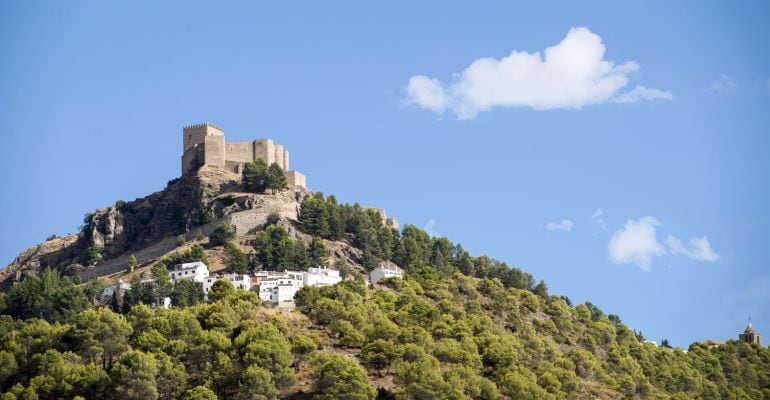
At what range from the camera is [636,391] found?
316ft

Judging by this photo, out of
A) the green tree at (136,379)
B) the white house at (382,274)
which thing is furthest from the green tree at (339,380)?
the white house at (382,274)

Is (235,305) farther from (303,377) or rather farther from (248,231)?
(248,231)

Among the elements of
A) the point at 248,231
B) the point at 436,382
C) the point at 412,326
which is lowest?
the point at 436,382

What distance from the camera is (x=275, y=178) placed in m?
118

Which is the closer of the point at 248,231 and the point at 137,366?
the point at 137,366

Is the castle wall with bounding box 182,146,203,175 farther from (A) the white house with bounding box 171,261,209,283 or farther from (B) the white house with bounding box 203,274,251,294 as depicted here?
(B) the white house with bounding box 203,274,251,294

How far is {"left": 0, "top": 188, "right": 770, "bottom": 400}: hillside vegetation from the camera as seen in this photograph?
77.8 meters

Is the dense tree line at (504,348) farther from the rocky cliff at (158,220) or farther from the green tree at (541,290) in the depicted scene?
the rocky cliff at (158,220)

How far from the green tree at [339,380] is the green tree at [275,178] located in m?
40.4

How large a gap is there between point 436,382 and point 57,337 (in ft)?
82.1

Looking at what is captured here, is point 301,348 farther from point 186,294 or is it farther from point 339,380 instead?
point 186,294

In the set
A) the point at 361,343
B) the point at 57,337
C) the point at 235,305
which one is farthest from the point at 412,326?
the point at 57,337

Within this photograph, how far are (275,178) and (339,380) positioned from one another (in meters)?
43.4

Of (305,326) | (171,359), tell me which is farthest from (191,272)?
(171,359)
